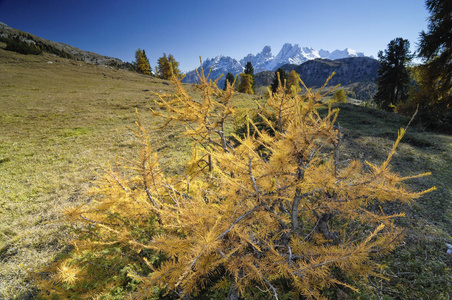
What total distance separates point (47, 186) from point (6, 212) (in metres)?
1.30

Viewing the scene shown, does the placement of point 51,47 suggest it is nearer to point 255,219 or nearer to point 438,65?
point 255,219

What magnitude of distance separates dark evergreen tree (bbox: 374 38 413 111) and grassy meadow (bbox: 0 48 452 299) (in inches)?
414

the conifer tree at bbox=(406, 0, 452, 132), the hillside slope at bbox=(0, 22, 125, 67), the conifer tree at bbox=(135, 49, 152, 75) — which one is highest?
the hillside slope at bbox=(0, 22, 125, 67)

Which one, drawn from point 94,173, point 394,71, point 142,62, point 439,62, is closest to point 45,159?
point 94,173

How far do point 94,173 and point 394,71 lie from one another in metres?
30.3

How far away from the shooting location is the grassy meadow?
3027 mm

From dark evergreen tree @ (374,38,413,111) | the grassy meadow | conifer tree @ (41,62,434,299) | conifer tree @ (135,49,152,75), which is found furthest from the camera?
conifer tree @ (135,49,152,75)

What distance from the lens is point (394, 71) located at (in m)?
21.0

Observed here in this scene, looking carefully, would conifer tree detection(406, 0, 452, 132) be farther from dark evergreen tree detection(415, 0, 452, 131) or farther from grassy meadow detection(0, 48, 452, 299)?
grassy meadow detection(0, 48, 452, 299)

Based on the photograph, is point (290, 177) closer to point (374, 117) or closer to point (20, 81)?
point (374, 117)

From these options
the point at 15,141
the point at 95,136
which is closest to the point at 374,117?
the point at 95,136

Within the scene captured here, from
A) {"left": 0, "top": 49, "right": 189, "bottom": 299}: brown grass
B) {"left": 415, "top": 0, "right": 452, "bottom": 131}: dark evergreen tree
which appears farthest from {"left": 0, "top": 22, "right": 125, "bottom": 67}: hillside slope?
{"left": 415, "top": 0, "right": 452, "bottom": 131}: dark evergreen tree

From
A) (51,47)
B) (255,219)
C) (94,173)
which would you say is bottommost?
(94,173)

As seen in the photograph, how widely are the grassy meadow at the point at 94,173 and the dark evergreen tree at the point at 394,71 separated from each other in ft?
34.5
